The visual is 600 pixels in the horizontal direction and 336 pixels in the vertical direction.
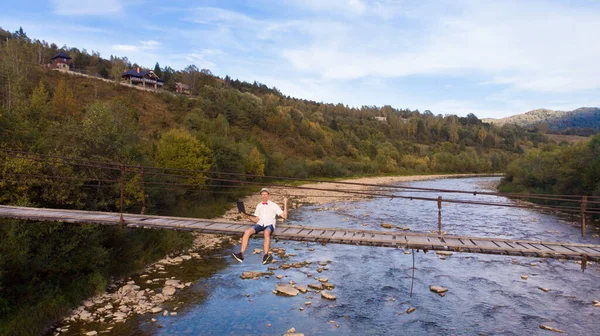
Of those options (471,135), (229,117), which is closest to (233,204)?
(229,117)

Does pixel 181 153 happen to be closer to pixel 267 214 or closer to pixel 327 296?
pixel 327 296

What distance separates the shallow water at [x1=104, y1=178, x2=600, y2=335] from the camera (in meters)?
10.9

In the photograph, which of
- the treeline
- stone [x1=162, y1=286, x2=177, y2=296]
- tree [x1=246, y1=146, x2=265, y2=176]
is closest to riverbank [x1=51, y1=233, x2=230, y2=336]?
stone [x1=162, y1=286, x2=177, y2=296]

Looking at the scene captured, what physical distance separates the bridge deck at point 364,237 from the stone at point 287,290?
16.2ft

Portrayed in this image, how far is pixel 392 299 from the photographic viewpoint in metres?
13.1

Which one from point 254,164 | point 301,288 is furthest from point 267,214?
point 254,164

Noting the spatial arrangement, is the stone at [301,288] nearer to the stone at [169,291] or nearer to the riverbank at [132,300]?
the riverbank at [132,300]

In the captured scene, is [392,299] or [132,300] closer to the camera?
[132,300]

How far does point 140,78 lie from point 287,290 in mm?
72662

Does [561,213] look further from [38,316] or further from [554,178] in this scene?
[38,316]

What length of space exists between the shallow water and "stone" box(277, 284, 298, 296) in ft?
0.94

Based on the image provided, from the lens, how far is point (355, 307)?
12.4 m

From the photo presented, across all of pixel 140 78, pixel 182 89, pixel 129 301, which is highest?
pixel 140 78

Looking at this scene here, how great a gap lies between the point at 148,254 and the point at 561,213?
32361 millimetres
